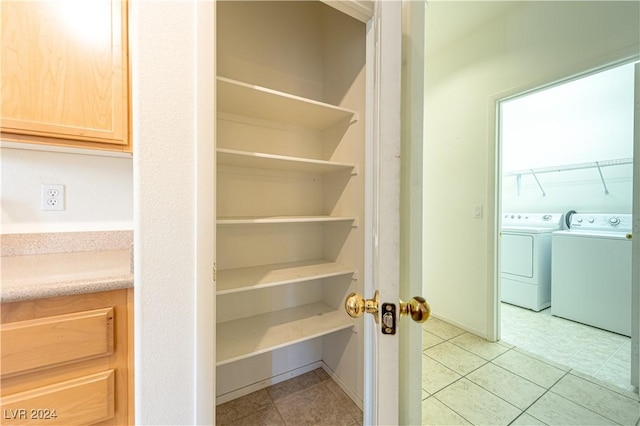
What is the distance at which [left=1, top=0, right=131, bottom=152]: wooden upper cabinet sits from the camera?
0.82m

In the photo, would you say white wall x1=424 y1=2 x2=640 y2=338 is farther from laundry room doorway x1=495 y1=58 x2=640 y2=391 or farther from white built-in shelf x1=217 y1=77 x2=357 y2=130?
white built-in shelf x1=217 y1=77 x2=357 y2=130

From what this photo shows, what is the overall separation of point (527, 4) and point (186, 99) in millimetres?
2577

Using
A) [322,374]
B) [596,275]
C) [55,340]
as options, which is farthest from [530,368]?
[55,340]

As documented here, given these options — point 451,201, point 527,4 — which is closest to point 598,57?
point 527,4

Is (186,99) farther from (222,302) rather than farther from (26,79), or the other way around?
(222,302)

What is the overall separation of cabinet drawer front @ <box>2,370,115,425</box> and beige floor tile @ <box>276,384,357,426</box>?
916 millimetres

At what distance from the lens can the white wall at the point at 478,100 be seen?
1596 millimetres

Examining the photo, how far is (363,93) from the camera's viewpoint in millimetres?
Answer: 1440

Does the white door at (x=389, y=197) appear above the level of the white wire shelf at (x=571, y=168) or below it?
below

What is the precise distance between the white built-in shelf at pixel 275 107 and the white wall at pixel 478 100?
1.39m

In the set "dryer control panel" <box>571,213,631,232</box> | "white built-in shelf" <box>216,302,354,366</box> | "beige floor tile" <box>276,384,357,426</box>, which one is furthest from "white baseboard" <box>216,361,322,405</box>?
"dryer control panel" <box>571,213,631,232</box>

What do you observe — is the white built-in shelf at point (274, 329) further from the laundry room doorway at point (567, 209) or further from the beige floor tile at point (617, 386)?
the beige floor tile at point (617, 386)

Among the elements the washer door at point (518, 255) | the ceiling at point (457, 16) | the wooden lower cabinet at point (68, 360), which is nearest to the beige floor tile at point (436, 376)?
the wooden lower cabinet at point (68, 360)

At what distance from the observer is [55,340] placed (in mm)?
708
